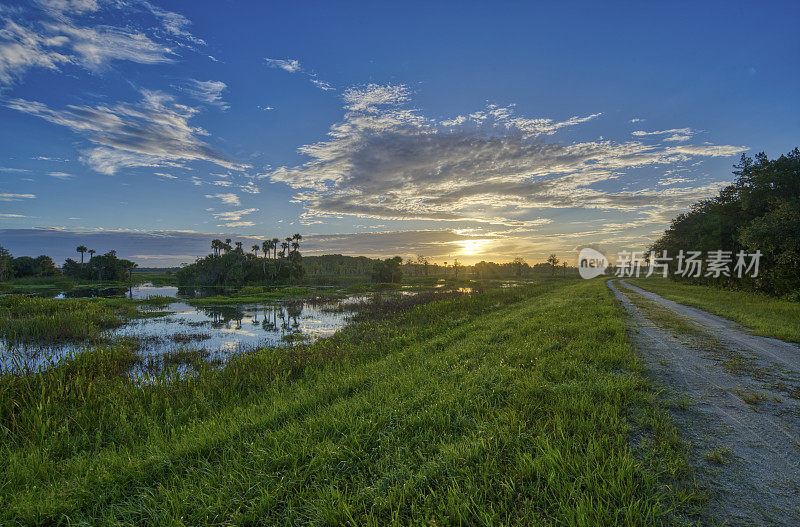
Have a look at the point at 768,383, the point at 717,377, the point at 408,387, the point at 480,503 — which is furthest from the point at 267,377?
the point at 768,383

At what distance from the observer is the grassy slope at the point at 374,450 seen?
279 cm

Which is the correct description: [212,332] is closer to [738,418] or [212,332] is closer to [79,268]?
[738,418]

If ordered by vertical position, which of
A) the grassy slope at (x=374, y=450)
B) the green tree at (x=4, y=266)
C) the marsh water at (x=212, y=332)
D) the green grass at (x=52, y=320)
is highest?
the green tree at (x=4, y=266)

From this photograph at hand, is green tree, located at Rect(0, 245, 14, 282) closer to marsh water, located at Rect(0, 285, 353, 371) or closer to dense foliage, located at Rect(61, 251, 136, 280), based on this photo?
dense foliage, located at Rect(61, 251, 136, 280)

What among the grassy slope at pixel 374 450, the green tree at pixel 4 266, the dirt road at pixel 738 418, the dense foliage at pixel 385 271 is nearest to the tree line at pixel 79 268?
the green tree at pixel 4 266

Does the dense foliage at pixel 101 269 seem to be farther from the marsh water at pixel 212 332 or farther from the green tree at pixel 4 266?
the marsh water at pixel 212 332

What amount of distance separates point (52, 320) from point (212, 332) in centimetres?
828

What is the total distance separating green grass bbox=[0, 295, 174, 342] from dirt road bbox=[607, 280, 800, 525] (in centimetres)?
2334

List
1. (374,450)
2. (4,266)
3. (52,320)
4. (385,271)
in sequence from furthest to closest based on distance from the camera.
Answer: (385,271) → (4,266) → (52,320) → (374,450)

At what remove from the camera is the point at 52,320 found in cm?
1683

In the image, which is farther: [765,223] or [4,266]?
[4,266]

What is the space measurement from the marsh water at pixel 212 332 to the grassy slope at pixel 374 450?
5.93 meters

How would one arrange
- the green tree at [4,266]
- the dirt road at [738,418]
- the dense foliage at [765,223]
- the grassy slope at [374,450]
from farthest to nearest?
the green tree at [4,266]
the dense foliage at [765,223]
the grassy slope at [374,450]
the dirt road at [738,418]

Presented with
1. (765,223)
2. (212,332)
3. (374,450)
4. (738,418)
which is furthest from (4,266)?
(765,223)
